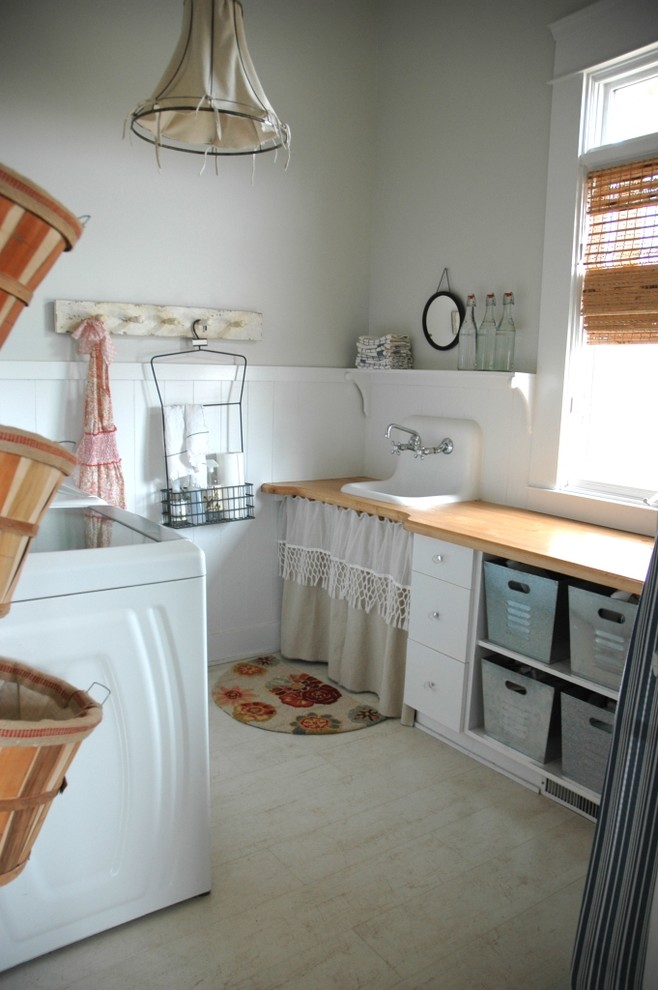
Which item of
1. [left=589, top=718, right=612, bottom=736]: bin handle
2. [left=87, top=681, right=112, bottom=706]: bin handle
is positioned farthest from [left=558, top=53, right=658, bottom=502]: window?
[left=87, top=681, right=112, bottom=706]: bin handle

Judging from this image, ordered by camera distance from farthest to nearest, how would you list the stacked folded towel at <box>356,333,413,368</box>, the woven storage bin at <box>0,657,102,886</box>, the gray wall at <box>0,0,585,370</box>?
1. the stacked folded towel at <box>356,333,413,368</box>
2. the gray wall at <box>0,0,585,370</box>
3. the woven storage bin at <box>0,657,102,886</box>

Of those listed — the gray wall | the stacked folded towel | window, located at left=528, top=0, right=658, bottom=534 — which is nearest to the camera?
window, located at left=528, top=0, right=658, bottom=534

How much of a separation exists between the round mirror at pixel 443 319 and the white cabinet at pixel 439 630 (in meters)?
1.04

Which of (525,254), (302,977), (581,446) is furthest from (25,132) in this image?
(302,977)

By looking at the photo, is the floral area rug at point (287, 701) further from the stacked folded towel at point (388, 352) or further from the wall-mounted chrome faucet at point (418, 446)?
the stacked folded towel at point (388, 352)

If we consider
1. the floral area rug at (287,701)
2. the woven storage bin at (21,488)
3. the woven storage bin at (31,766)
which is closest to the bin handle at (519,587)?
the floral area rug at (287,701)

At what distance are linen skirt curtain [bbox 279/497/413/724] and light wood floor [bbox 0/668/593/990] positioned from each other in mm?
428

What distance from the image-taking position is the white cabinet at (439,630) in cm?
261

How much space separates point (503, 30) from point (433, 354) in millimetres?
1263

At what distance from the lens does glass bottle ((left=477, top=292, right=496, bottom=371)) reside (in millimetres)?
3135

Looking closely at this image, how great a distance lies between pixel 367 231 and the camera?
12.3 feet

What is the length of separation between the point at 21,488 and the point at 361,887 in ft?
5.26

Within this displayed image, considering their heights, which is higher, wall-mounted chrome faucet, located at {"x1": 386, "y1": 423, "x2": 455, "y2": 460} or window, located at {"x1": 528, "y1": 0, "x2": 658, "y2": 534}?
window, located at {"x1": 528, "y1": 0, "x2": 658, "y2": 534}

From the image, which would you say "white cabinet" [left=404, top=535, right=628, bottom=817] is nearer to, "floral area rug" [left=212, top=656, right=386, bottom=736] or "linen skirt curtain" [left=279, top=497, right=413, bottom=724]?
"linen skirt curtain" [left=279, top=497, right=413, bottom=724]
